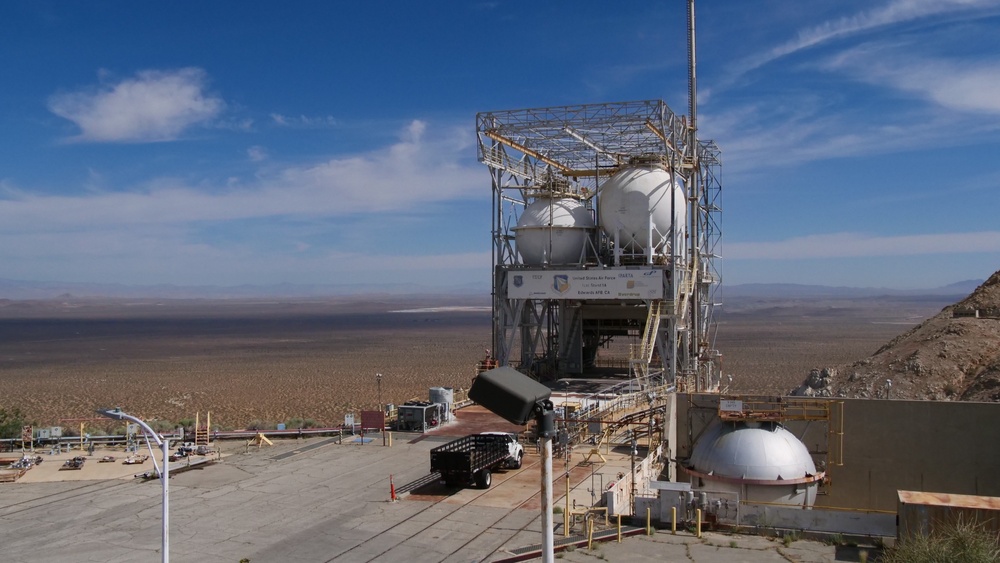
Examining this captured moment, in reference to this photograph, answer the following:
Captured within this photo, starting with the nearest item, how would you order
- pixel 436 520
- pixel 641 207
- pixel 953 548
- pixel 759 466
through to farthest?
pixel 953 548 < pixel 759 466 < pixel 436 520 < pixel 641 207

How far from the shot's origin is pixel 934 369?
116 feet

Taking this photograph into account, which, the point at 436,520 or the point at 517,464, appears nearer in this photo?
the point at 436,520

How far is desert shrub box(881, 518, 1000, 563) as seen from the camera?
12.6 meters

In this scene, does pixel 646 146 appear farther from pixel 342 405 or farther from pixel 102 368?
pixel 102 368

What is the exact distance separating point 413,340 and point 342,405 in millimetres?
73069

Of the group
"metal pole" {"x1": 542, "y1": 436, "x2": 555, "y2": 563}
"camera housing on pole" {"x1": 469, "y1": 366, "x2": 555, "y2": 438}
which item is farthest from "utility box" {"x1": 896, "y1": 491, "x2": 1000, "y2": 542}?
"camera housing on pole" {"x1": 469, "y1": 366, "x2": 555, "y2": 438}

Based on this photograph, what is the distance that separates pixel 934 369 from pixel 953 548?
24.9 metres

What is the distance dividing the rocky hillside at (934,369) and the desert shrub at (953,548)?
19569 millimetres

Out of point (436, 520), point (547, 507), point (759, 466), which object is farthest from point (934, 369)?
point (547, 507)

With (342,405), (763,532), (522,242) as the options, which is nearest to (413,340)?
(342,405)

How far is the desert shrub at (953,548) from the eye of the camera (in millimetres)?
12625

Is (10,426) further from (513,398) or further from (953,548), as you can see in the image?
(953,548)

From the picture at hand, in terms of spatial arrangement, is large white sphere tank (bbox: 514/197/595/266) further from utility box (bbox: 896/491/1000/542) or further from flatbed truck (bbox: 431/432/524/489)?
utility box (bbox: 896/491/1000/542)

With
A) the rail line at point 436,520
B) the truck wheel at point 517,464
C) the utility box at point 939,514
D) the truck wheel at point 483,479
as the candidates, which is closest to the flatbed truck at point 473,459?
the truck wheel at point 483,479
